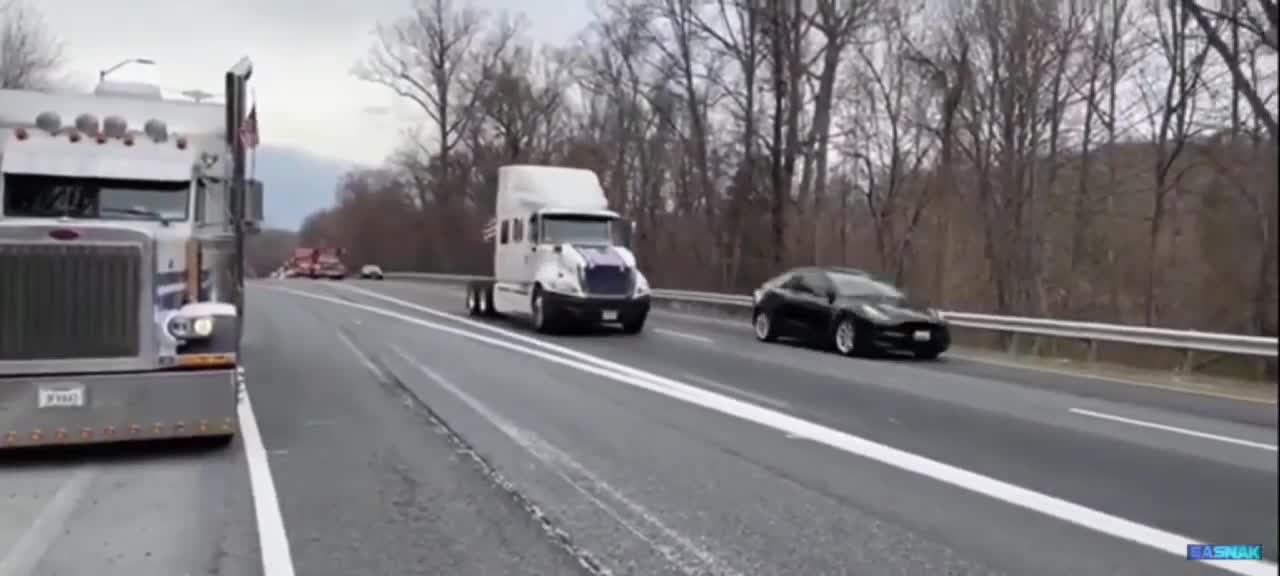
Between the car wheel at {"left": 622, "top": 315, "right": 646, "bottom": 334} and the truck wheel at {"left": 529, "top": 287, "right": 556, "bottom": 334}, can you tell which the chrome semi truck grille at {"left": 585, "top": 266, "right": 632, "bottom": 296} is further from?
the truck wheel at {"left": 529, "top": 287, "right": 556, "bottom": 334}

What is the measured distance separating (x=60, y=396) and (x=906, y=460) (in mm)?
6552

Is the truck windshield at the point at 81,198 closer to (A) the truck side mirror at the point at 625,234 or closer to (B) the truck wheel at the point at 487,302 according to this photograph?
(A) the truck side mirror at the point at 625,234

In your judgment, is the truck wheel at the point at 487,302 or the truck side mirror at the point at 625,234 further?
the truck wheel at the point at 487,302

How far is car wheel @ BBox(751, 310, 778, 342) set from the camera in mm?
21109


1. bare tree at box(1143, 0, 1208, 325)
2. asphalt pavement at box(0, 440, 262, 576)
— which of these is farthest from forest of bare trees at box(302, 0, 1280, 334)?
asphalt pavement at box(0, 440, 262, 576)

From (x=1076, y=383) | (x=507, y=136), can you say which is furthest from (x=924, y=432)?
(x=507, y=136)

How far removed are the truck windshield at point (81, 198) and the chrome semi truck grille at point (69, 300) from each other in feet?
5.95

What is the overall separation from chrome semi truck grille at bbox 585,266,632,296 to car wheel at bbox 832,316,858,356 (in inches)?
186

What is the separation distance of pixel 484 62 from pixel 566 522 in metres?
63.7

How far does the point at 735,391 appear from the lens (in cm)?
1292

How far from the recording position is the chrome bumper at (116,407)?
7992mm

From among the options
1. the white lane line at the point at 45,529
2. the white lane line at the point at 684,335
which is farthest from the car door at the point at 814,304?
the white lane line at the point at 45,529

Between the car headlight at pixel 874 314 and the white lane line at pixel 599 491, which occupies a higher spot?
the car headlight at pixel 874 314

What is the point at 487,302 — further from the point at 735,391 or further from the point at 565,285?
the point at 735,391
